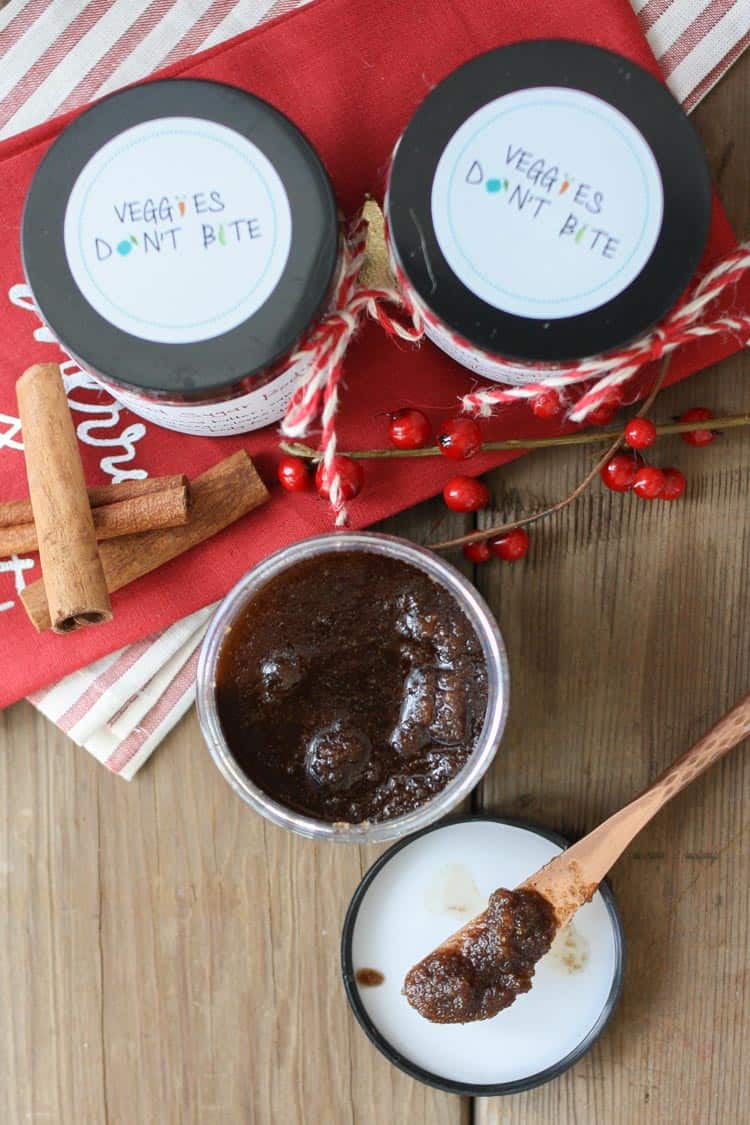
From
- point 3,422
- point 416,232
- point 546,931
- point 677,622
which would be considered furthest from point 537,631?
point 3,422

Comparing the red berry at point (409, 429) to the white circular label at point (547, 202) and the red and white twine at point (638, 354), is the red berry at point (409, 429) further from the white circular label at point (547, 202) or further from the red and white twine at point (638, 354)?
the white circular label at point (547, 202)

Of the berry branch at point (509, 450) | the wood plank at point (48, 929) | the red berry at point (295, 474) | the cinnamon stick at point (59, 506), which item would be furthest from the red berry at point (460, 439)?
the wood plank at point (48, 929)

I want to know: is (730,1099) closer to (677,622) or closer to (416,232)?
(677,622)

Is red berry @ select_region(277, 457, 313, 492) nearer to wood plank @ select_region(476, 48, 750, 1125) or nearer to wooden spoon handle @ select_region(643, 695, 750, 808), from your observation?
wood plank @ select_region(476, 48, 750, 1125)

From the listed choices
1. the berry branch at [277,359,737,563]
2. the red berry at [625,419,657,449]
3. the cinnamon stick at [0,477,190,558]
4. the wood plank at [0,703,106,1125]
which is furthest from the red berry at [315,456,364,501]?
the wood plank at [0,703,106,1125]

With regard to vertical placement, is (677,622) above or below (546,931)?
above
